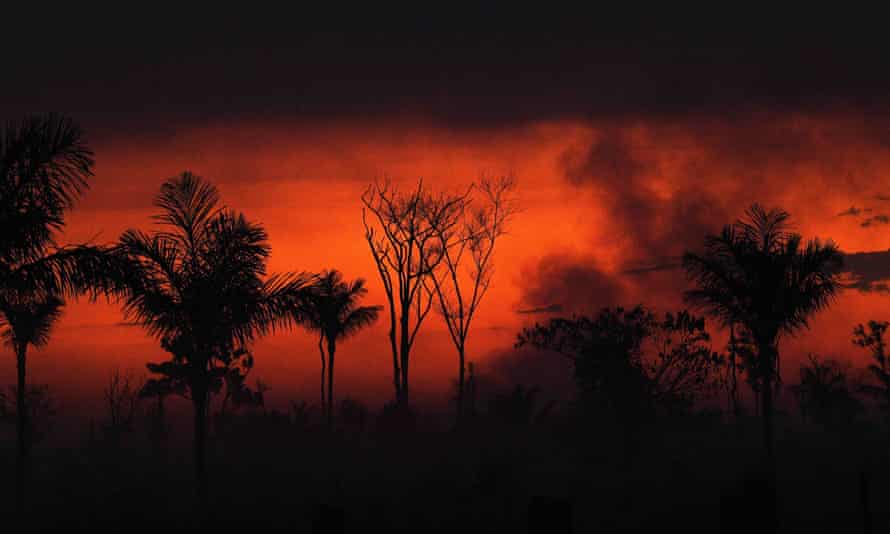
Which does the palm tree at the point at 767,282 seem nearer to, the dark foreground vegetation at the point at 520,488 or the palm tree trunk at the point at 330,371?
the dark foreground vegetation at the point at 520,488

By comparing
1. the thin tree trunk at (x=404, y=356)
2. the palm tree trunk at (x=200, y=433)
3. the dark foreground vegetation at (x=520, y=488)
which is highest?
the thin tree trunk at (x=404, y=356)

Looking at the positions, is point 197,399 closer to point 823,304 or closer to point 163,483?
point 163,483

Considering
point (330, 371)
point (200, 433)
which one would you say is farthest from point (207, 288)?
point (330, 371)

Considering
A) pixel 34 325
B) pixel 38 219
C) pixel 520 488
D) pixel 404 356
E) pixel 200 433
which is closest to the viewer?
pixel 38 219

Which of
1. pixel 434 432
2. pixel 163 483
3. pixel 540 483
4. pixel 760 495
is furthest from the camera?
pixel 434 432

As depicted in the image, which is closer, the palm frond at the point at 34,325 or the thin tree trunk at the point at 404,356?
the palm frond at the point at 34,325

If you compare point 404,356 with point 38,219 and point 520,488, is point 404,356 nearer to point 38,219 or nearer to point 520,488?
point 520,488

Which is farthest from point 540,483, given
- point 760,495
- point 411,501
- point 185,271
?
point 760,495

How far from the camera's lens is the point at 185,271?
21250 mm

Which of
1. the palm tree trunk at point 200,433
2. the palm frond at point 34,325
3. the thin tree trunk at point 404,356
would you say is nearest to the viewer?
the palm tree trunk at point 200,433

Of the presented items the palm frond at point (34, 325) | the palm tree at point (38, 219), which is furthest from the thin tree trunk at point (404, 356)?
the palm tree at point (38, 219)

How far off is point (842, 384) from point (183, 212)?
44.8 m

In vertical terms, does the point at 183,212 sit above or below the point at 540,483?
above

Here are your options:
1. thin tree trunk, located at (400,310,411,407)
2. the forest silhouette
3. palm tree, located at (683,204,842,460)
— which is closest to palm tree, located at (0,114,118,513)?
the forest silhouette
